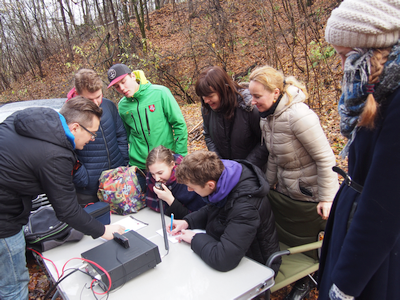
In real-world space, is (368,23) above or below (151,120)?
above

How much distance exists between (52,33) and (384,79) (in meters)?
20.9

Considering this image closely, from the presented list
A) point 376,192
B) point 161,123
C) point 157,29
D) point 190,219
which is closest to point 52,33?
point 157,29

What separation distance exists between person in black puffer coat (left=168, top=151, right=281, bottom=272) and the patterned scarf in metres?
0.78

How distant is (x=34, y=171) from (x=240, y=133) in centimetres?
148

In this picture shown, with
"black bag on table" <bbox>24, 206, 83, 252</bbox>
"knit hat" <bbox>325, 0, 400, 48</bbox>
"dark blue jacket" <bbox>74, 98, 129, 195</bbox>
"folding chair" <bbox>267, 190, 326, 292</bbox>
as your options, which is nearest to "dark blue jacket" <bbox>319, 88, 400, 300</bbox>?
"knit hat" <bbox>325, 0, 400, 48</bbox>

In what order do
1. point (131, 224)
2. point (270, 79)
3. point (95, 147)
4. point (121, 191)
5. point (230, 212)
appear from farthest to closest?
point (95, 147) → point (121, 191) → point (131, 224) → point (270, 79) → point (230, 212)

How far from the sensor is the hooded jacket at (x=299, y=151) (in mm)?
1701

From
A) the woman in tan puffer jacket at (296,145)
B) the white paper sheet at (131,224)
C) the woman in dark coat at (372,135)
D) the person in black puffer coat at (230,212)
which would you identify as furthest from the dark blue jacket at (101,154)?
the woman in dark coat at (372,135)

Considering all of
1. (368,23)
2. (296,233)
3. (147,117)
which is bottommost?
(296,233)

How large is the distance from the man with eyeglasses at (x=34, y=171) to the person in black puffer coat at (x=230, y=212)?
2.14 feet

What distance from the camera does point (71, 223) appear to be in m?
1.64

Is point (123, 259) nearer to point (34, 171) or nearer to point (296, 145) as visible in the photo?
point (34, 171)

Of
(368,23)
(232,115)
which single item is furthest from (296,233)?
(368,23)

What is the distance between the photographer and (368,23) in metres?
0.76
